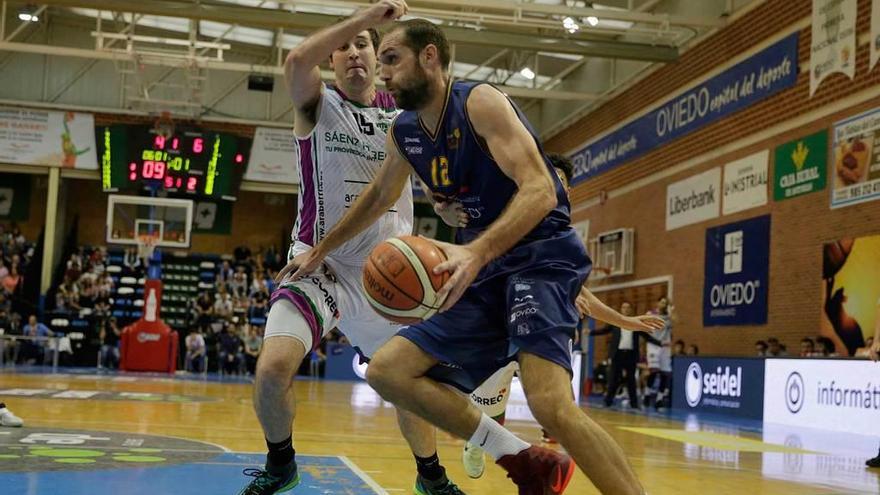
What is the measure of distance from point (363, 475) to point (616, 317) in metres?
1.66

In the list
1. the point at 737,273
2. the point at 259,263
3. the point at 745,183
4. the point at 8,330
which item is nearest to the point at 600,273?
the point at 737,273

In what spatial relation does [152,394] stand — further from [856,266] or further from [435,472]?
[856,266]

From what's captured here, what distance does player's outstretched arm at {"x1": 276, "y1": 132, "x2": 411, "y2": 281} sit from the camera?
4.28m

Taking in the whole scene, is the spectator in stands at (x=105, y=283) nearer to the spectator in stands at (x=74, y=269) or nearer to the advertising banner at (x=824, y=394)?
the spectator in stands at (x=74, y=269)

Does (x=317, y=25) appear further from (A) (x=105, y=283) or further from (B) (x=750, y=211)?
(A) (x=105, y=283)

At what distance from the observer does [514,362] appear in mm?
4969

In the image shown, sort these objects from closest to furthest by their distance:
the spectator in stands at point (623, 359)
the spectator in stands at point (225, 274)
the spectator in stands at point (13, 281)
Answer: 1. the spectator in stands at point (623, 359)
2. the spectator in stands at point (13, 281)
3. the spectator in stands at point (225, 274)

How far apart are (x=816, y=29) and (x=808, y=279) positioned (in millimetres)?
3957

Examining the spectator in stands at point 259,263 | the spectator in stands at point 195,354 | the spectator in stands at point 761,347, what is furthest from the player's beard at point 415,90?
the spectator in stands at point 259,263

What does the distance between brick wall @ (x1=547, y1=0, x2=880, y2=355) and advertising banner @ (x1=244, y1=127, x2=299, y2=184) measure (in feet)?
34.1

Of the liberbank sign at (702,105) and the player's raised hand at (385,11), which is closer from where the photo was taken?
the player's raised hand at (385,11)

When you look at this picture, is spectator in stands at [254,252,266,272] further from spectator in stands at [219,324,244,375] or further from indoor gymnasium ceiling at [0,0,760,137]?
spectator in stands at [219,324,244,375]

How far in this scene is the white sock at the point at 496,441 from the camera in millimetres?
3875

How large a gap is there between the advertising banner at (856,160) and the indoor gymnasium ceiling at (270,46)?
4183 mm
